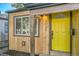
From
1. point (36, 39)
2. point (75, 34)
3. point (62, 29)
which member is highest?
point (62, 29)

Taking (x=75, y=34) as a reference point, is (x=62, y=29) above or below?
above

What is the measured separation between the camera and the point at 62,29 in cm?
528

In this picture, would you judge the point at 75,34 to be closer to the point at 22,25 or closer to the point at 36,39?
the point at 36,39

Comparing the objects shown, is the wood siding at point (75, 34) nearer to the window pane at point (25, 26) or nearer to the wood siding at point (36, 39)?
the wood siding at point (36, 39)

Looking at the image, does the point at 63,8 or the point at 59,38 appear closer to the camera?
the point at 63,8

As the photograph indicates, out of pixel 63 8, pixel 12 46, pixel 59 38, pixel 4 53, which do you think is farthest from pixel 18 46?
pixel 63 8

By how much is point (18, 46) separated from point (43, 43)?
2.46 ft

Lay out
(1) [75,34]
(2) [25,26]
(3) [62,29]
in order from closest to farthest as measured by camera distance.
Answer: (2) [25,26], (3) [62,29], (1) [75,34]

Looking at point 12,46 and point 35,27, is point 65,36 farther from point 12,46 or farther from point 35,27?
point 12,46

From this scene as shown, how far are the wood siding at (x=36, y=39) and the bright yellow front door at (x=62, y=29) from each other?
0.26 meters

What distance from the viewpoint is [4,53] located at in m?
4.77

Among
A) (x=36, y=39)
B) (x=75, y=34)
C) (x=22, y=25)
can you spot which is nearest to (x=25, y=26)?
(x=22, y=25)

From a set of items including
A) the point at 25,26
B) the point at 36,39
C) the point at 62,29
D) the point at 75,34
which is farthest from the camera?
the point at 36,39

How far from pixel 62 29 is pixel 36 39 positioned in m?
0.79
